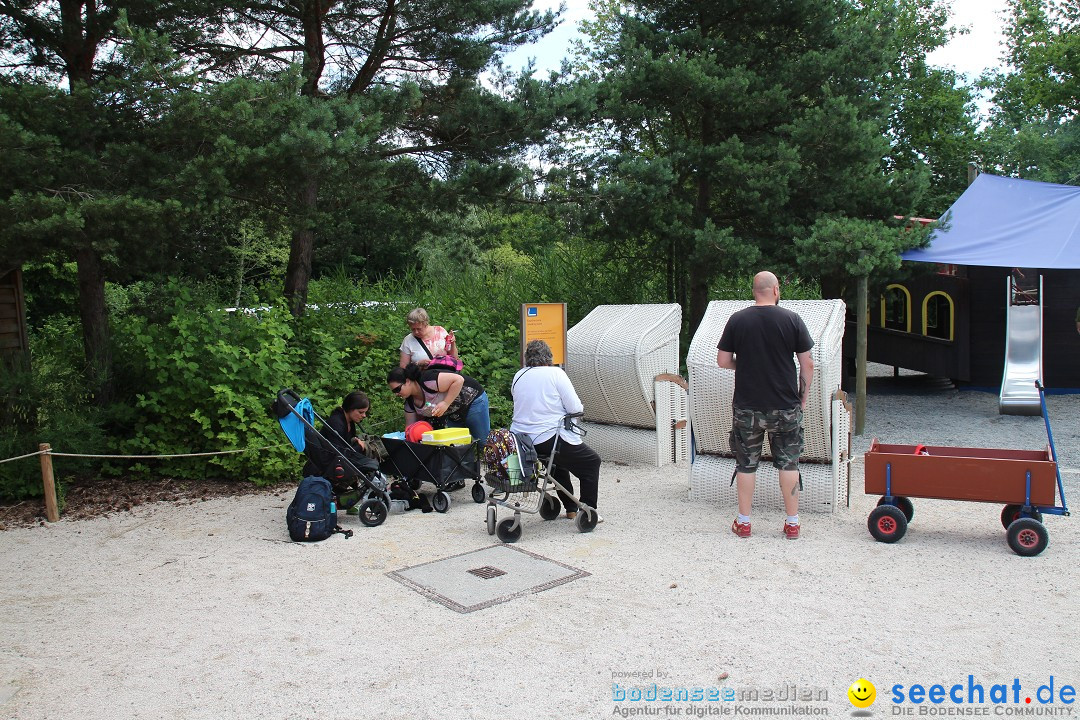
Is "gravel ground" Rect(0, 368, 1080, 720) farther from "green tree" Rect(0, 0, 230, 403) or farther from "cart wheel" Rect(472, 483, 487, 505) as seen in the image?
"green tree" Rect(0, 0, 230, 403)

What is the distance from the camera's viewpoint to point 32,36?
799cm

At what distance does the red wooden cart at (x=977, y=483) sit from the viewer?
5.50 meters

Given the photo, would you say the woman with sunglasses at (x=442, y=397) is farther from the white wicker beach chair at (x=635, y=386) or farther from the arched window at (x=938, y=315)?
the arched window at (x=938, y=315)

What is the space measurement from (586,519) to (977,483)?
110 inches

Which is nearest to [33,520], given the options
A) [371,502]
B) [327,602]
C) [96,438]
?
[96,438]

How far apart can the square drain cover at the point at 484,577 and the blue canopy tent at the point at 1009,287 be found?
7.93m

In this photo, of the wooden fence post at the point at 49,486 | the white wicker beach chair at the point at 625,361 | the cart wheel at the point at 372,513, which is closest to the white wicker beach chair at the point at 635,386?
the white wicker beach chair at the point at 625,361

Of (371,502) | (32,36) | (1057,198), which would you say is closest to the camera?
(371,502)

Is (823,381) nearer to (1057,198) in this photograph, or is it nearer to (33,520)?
(33,520)

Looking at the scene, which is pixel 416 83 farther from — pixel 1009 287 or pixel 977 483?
pixel 1009 287

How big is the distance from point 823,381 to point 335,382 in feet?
17.0

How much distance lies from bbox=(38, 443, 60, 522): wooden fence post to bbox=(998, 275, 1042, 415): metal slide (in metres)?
11.9

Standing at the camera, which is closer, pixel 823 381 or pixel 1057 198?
pixel 823 381

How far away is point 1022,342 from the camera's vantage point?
12398 millimetres
